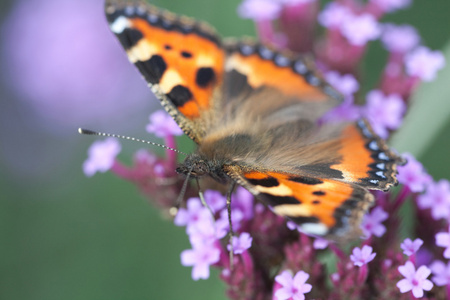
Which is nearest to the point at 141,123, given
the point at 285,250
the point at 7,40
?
the point at 7,40

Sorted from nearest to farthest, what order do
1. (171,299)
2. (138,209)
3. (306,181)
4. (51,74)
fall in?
1. (306,181)
2. (171,299)
3. (138,209)
4. (51,74)

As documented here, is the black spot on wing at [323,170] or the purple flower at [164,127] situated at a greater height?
the purple flower at [164,127]

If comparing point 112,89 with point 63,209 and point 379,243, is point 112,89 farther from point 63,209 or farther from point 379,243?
point 379,243

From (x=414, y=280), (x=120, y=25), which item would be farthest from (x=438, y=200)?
(x=120, y=25)

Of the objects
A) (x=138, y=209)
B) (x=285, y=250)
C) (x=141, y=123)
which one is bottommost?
(x=285, y=250)

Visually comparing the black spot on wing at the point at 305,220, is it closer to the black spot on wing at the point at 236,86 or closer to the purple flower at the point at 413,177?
the purple flower at the point at 413,177

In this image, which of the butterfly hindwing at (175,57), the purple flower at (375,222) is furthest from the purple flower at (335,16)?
the purple flower at (375,222)
